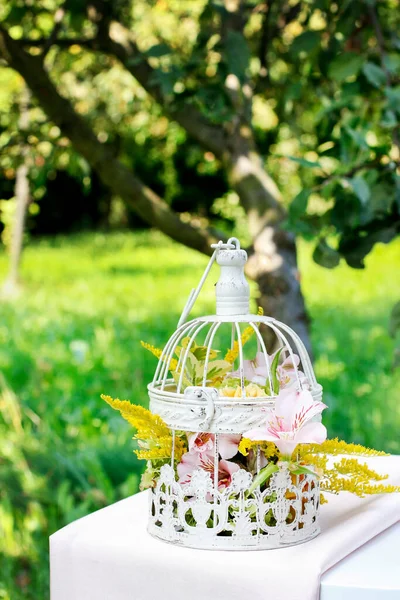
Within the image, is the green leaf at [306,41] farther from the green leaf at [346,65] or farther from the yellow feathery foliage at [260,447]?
the yellow feathery foliage at [260,447]

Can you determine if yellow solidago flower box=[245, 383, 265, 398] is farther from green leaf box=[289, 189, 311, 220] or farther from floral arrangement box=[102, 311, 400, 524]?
green leaf box=[289, 189, 311, 220]

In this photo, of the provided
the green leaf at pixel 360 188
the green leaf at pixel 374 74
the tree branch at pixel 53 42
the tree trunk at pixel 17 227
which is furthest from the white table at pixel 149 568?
the tree trunk at pixel 17 227

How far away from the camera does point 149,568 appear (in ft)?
2.67

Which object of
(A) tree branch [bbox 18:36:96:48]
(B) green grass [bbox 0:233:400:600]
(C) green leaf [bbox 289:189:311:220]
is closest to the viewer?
(C) green leaf [bbox 289:189:311:220]

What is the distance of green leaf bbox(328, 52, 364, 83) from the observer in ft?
5.24

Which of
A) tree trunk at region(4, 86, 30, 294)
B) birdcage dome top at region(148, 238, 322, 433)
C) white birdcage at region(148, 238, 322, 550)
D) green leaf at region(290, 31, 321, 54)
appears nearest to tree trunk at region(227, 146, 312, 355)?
green leaf at region(290, 31, 321, 54)

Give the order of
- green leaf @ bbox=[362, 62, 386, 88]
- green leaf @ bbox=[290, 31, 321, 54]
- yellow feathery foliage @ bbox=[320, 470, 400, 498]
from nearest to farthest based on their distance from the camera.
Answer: yellow feathery foliage @ bbox=[320, 470, 400, 498] → green leaf @ bbox=[362, 62, 386, 88] → green leaf @ bbox=[290, 31, 321, 54]

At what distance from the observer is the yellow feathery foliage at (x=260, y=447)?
Answer: 794mm

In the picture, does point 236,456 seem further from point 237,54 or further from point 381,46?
point 381,46

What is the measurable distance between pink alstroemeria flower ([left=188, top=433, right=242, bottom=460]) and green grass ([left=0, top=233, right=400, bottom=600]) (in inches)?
47.0

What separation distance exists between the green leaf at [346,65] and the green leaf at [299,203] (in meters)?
0.32

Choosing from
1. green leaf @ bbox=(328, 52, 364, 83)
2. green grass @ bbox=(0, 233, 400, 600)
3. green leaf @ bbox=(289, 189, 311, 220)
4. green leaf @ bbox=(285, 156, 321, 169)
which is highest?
green leaf @ bbox=(328, 52, 364, 83)

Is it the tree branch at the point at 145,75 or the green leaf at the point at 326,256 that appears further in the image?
the tree branch at the point at 145,75

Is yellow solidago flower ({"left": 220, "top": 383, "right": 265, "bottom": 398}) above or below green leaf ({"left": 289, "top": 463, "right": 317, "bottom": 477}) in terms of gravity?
above
